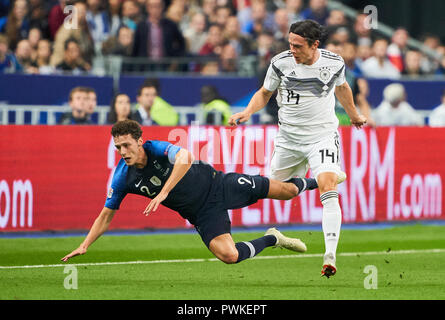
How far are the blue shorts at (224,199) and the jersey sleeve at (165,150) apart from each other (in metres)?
0.75

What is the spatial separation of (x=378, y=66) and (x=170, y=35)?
14.6ft

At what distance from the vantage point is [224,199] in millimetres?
10234

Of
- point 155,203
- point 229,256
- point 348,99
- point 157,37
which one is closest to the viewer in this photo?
point 155,203

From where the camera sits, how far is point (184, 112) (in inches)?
653

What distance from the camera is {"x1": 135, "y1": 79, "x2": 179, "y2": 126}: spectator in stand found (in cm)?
1558

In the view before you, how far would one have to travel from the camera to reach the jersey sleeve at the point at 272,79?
1053cm

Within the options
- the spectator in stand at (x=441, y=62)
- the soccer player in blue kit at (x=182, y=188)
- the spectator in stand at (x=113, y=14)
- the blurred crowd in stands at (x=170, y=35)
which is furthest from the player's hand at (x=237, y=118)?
the spectator in stand at (x=441, y=62)

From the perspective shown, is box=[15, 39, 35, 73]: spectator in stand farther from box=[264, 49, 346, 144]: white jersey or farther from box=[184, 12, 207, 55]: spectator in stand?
box=[264, 49, 346, 144]: white jersey

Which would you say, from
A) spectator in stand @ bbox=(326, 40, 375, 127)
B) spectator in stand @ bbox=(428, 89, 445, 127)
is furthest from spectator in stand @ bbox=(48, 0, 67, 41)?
spectator in stand @ bbox=(428, 89, 445, 127)

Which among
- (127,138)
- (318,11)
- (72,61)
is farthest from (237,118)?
(318,11)

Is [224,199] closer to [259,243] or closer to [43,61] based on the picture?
[259,243]

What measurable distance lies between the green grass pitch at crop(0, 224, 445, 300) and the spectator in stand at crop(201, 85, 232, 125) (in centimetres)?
250

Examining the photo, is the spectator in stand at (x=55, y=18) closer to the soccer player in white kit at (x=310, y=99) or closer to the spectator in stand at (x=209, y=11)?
the spectator in stand at (x=209, y=11)
